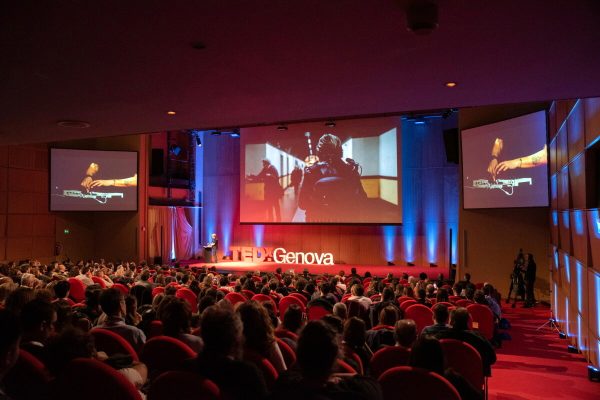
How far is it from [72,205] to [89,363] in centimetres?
1673

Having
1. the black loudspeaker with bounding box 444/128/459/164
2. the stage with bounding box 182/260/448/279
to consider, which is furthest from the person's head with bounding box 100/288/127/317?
the black loudspeaker with bounding box 444/128/459/164

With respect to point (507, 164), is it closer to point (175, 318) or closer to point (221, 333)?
point (175, 318)

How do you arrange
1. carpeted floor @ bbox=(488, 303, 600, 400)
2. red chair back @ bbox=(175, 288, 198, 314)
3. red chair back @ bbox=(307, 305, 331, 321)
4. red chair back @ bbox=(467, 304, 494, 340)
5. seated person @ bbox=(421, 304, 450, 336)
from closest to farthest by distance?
seated person @ bbox=(421, 304, 450, 336) → carpeted floor @ bbox=(488, 303, 600, 400) → red chair back @ bbox=(307, 305, 331, 321) → red chair back @ bbox=(467, 304, 494, 340) → red chair back @ bbox=(175, 288, 198, 314)

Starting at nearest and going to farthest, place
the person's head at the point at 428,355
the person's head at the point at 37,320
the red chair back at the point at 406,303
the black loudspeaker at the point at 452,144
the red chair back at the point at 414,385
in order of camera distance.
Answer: the red chair back at the point at 414,385, the person's head at the point at 428,355, the person's head at the point at 37,320, the red chair back at the point at 406,303, the black loudspeaker at the point at 452,144

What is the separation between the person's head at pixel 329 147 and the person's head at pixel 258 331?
49.8ft

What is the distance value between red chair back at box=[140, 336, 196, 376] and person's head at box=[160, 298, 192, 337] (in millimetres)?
360

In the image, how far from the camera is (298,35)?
292 centimetres

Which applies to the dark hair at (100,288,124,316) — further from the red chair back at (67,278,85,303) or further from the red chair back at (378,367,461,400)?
the red chair back at (67,278,85,303)

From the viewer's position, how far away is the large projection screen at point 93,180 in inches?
658

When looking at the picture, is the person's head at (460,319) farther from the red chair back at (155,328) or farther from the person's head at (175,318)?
the red chair back at (155,328)

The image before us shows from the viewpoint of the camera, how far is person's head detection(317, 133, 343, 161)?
17547mm

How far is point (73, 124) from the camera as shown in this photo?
5543 mm

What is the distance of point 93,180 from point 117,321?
Answer: 15204mm

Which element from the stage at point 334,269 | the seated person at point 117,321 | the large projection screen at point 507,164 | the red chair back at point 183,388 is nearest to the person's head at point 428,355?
the red chair back at point 183,388
